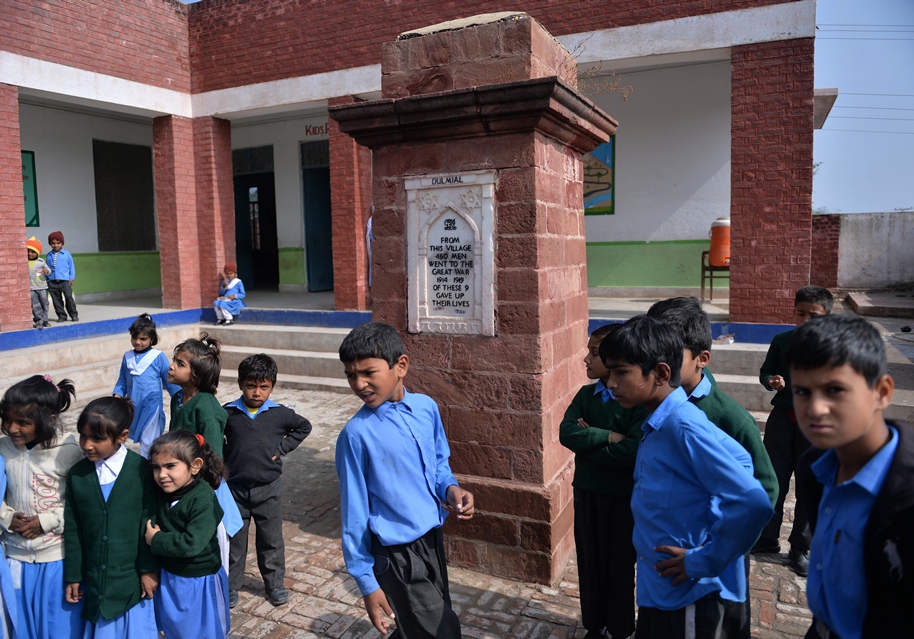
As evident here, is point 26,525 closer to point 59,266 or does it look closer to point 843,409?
point 843,409

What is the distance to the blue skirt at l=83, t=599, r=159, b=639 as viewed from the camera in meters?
2.59

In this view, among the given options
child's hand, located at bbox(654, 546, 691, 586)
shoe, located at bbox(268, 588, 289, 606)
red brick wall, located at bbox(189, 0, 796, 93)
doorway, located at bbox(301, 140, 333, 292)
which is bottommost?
shoe, located at bbox(268, 588, 289, 606)

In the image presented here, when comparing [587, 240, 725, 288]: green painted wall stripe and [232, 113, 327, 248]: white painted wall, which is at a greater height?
[232, 113, 327, 248]: white painted wall

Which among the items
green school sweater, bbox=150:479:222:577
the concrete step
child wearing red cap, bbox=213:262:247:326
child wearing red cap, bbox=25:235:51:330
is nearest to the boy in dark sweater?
green school sweater, bbox=150:479:222:577

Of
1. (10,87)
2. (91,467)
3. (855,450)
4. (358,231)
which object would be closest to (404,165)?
(91,467)

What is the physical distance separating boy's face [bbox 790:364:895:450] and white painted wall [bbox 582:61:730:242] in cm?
968

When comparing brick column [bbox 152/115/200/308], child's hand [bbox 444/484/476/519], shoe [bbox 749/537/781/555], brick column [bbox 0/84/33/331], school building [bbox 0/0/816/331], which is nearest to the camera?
child's hand [bbox 444/484/476/519]

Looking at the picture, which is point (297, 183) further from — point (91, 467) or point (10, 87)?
point (91, 467)

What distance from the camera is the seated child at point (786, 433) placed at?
147 inches

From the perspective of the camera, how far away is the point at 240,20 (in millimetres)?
10969

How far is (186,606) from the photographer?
266 cm

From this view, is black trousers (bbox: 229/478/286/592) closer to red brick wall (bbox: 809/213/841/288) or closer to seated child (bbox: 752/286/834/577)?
seated child (bbox: 752/286/834/577)

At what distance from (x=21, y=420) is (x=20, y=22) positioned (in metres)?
9.29

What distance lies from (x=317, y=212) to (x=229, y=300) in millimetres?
3852
